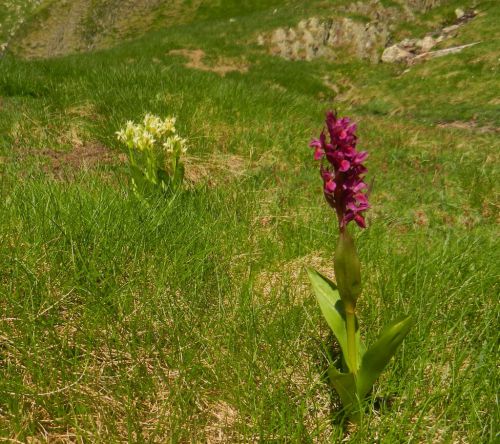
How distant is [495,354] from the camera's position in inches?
83.0

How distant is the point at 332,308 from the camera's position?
6.40 ft

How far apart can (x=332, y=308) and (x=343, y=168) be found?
68cm

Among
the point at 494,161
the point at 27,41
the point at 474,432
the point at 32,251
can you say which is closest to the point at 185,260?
the point at 32,251

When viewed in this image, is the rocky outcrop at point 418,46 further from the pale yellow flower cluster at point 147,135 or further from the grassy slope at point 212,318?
the pale yellow flower cluster at point 147,135

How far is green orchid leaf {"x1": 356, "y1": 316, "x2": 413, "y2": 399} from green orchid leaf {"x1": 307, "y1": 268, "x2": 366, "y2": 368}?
0.37 feet

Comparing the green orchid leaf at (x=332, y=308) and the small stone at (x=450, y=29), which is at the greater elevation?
the green orchid leaf at (x=332, y=308)

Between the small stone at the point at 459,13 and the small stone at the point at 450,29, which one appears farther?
the small stone at the point at 459,13

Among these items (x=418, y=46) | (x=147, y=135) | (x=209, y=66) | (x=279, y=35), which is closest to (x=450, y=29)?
(x=418, y=46)

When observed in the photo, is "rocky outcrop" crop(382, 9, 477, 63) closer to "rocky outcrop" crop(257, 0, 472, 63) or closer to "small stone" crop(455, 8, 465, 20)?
"small stone" crop(455, 8, 465, 20)

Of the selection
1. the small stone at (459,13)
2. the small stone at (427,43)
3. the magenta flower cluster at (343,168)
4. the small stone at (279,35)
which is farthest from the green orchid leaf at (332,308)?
the small stone at (459,13)

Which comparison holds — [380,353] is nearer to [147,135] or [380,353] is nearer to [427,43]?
[147,135]

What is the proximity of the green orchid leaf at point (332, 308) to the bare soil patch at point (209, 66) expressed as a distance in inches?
879

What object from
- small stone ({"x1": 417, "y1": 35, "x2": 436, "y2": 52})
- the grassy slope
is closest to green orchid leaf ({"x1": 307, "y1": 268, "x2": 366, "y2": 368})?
the grassy slope

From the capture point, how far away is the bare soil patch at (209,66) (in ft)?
75.9
